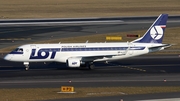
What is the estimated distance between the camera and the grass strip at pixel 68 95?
48.1 m

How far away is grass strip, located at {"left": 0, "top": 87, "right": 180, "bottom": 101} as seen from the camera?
48125mm

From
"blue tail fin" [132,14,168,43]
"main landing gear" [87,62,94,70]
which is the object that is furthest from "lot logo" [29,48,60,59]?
"blue tail fin" [132,14,168,43]

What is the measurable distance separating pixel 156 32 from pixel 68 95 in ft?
78.5

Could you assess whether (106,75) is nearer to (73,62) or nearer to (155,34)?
(73,62)

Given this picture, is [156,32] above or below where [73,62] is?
above

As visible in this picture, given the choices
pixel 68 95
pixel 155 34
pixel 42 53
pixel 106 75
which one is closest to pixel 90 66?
pixel 106 75

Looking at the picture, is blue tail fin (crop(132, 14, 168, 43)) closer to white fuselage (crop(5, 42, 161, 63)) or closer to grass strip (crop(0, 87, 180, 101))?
white fuselage (crop(5, 42, 161, 63))

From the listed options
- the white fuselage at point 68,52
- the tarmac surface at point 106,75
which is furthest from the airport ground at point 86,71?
the white fuselage at point 68,52

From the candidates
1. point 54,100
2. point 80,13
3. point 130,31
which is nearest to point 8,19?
point 80,13

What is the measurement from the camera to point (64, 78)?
197 ft

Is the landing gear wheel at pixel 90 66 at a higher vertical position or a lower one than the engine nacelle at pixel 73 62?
lower

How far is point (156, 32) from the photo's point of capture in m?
69.5

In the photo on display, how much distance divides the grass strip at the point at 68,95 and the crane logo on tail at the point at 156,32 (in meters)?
17.3

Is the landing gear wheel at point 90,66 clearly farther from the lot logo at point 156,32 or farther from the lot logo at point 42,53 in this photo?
the lot logo at point 156,32
